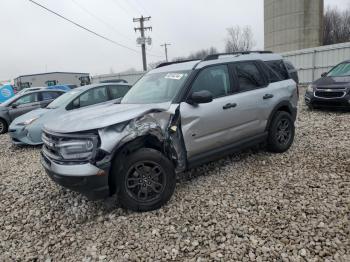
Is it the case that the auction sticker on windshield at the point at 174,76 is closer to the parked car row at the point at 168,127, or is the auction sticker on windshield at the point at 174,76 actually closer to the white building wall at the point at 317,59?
the parked car row at the point at 168,127

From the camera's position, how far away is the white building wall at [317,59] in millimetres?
15680

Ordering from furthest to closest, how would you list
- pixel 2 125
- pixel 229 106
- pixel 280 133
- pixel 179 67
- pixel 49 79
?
pixel 49 79 < pixel 2 125 < pixel 280 133 < pixel 179 67 < pixel 229 106

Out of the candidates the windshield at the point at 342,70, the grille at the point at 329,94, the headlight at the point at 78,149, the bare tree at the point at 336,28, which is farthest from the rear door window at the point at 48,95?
the bare tree at the point at 336,28

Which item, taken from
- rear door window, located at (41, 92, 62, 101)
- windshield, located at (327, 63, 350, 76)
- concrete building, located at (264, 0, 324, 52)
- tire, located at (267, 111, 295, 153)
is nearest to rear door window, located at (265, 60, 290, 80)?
tire, located at (267, 111, 295, 153)

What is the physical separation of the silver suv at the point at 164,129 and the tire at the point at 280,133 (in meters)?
0.02

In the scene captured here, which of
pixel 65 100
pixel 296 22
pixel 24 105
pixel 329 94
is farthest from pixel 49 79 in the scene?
pixel 329 94

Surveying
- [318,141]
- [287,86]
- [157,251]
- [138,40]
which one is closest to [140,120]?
[157,251]

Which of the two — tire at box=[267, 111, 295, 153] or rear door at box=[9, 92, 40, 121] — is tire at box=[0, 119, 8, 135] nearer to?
rear door at box=[9, 92, 40, 121]

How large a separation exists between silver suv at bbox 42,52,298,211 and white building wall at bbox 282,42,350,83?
1336cm

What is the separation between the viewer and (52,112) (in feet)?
23.3

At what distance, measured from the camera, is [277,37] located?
3309 cm

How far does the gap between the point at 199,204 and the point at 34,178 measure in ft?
10.3

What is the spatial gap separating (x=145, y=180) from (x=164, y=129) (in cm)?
67

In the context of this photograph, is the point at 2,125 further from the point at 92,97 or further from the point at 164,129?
the point at 164,129
